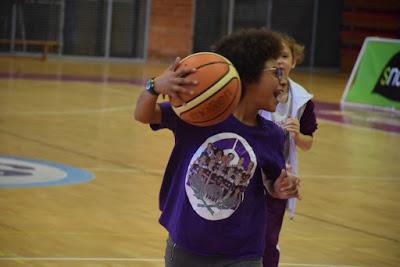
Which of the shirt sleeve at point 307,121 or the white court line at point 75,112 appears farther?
the white court line at point 75,112

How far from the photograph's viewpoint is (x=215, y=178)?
409 cm

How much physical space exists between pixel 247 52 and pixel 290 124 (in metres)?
1.26

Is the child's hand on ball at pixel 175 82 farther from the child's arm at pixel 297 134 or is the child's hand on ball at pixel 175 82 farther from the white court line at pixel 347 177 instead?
the white court line at pixel 347 177

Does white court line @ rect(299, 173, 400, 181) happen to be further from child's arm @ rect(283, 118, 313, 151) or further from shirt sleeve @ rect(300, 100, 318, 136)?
child's arm @ rect(283, 118, 313, 151)

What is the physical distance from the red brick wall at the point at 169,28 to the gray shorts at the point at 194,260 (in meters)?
22.2

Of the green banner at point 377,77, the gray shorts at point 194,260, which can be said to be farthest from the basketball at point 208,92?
the green banner at point 377,77

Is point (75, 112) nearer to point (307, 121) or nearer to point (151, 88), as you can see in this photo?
point (307, 121)

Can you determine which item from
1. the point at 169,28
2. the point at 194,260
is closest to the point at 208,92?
the point at 194,260

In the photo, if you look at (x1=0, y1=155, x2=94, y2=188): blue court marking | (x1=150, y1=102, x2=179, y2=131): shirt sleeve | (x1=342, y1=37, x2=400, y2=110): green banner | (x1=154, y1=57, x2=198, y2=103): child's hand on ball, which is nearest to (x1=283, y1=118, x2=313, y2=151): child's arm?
(x1=150, y1=102, x2=179, y2=131): shirt sleeve

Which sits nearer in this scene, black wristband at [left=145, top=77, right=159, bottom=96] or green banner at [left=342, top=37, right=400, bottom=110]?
black wristband at [left=145, top=77, right=159, bottom=96]

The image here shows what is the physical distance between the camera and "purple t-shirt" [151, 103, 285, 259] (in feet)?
13.4

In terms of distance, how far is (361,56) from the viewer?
732 inches

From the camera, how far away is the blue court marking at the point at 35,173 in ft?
31.7

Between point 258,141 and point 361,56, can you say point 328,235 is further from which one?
point 361,56
